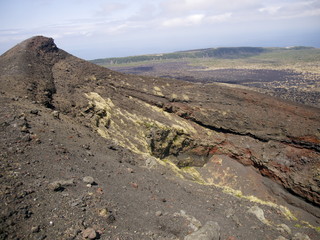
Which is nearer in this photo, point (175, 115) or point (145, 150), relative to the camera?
point (145, 150)

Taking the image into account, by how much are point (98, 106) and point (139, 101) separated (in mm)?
4809

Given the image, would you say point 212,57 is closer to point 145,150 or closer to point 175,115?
point 175,115

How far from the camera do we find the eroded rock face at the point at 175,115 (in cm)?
1884

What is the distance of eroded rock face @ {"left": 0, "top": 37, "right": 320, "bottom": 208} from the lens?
18.8m

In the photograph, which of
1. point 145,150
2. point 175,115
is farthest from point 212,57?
point 145,150

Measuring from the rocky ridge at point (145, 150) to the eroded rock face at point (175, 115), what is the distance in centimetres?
10

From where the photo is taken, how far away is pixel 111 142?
16.7 meters

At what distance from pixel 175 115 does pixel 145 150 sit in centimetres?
634

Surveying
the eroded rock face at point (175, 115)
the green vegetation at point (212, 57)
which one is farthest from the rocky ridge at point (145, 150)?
the green vegetation at point (212, 57)

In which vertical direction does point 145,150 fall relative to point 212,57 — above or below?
below

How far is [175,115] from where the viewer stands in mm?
23844

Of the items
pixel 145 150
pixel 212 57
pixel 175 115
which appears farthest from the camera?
pixel 212 57

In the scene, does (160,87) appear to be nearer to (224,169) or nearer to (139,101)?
(139,101)

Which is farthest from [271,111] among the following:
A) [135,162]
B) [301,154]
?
[135,162]
